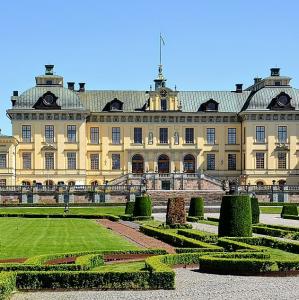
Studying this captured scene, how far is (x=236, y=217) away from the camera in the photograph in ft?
75.2

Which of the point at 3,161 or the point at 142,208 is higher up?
the point at 3,161

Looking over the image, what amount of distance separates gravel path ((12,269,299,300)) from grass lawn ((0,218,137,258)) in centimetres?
577

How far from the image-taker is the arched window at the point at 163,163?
65.6 metres

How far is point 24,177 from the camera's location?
63.0 metres

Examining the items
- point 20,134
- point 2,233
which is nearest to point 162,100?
point 20,134

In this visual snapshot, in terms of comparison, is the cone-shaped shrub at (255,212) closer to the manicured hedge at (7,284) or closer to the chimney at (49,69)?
the manicured hedge at (7,284)

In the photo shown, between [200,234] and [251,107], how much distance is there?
139 ft

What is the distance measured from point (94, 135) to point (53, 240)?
42.0 metres

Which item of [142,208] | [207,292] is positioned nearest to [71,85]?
[142,208]

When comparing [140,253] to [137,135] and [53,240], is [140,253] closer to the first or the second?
[53,240]

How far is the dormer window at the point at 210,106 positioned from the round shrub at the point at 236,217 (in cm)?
4332

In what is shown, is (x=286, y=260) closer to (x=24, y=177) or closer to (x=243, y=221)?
(x=243, y=221)

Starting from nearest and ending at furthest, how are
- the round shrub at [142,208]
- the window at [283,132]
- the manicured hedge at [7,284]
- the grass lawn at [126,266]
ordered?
the manicured hedge at [7,284] < the grass lawn at [126,266] < the round shrub at [142,208] < the window at [283,132]

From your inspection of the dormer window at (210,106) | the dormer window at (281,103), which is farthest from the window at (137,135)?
the dormer window at (281,103)
